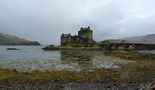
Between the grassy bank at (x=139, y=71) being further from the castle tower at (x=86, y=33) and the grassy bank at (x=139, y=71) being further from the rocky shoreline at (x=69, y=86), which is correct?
the castle tower at (x=86, y=33)

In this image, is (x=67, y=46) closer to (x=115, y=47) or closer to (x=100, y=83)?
(x=115, y=47)

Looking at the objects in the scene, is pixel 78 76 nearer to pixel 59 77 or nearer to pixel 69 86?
pixel 59 77

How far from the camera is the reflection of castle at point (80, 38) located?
488 feet

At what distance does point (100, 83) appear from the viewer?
74.8 feet

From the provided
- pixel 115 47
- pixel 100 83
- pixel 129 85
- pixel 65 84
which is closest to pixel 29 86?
pixel 65 84

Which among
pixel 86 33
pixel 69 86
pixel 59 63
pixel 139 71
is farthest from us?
pixel 86 33

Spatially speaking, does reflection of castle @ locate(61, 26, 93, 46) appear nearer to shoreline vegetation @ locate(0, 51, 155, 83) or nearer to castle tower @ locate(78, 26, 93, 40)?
castle tower @ locate(78, 26, 93, 40)

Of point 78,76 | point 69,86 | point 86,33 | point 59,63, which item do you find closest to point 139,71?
point 78,76

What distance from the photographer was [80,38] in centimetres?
15238

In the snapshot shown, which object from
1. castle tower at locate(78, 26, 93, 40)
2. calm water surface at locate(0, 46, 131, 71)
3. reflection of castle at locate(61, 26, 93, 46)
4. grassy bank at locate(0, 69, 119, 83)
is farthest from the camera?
castle tower at locate(78, 26, 93, 40)

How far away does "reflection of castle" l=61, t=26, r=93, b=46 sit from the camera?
14888 cm

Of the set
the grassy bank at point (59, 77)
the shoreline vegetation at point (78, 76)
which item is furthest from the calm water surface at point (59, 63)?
the grassy bank at point (59, 77)

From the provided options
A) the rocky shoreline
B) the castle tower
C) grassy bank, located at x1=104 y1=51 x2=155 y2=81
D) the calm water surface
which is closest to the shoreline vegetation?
grassy bank, located at x1=104 y1=51 x2=155 y2=81

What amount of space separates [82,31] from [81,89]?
13596 cm
